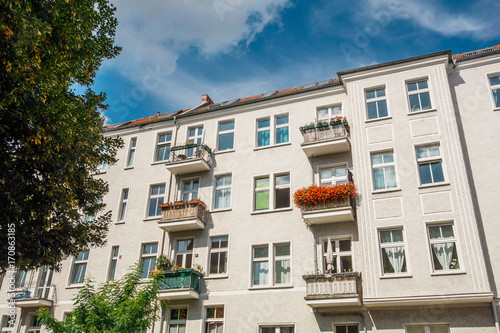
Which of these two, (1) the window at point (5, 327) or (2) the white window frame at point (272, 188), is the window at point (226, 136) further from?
(1) the window at point (5, 327)

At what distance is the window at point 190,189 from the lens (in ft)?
73.1

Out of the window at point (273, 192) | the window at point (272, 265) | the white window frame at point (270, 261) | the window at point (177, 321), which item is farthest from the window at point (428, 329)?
the window at point (177, 321)

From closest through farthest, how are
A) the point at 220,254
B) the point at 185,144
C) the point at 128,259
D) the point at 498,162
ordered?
the point at 498,162
the point at 220,254
the point at 128,259
the point at 185,144

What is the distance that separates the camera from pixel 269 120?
22.8m

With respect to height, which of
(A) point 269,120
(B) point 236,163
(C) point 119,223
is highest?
(A) point 269,120

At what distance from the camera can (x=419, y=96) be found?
63.0ft

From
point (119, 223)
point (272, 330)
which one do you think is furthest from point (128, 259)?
Answer: point (272, 330)

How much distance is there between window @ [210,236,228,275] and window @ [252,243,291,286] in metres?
1.43

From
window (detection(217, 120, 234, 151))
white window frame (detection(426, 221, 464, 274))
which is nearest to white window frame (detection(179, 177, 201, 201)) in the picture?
window (detection(217, 120, 234, 151))

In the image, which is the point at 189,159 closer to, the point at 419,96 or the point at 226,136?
the point at 226,136

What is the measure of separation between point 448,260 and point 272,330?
23.2 feet

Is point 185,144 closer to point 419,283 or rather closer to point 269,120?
point 269,120

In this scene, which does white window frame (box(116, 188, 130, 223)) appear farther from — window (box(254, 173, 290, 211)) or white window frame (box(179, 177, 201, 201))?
window (box(254, 173, 290, 211))

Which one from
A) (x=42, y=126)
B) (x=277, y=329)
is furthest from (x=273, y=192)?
(x=42, y=126)
